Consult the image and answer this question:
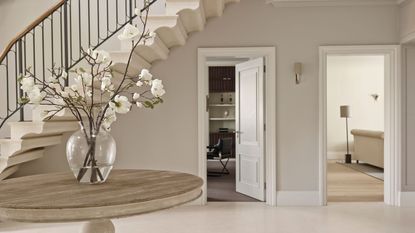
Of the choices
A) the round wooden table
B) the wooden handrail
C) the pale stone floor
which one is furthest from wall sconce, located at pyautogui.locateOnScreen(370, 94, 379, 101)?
the round wooden table

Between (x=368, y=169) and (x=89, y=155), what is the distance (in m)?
7.57

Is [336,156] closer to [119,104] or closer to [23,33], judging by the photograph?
[23,33]

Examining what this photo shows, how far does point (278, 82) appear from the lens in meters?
5.16

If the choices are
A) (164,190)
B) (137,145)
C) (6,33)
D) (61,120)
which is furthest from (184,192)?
(6,33)

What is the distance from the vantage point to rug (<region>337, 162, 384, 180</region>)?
7484 millimetres

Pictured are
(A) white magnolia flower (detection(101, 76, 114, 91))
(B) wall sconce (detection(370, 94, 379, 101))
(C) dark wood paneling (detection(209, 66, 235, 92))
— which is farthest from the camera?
(C) dark wood paneling (detection(209, 66, 235, 92))

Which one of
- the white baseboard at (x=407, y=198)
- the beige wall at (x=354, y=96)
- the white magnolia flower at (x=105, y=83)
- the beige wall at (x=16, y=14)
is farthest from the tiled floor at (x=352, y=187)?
the beige wall at (x=16, y=14)

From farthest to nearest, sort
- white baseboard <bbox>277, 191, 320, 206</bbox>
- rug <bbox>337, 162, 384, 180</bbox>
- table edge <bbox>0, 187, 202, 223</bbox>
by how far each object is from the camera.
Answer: rug <bbox>337, 162, 384, 180</bbox> < white baseboard <bbox>277, 191, 320, 206</bbox> < table edge <bbox>0, 187, 202, 223</bbox>

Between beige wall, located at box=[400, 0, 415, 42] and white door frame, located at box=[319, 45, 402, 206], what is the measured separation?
24 centimetres

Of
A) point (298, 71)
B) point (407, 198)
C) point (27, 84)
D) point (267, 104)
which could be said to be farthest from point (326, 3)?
point (27, 84)

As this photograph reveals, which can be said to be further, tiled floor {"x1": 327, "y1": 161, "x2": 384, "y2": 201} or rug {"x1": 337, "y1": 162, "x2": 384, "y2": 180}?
rug {"x1": 337, "y1": 162, "x2": 384, "y2": 180}

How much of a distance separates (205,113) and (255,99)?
84cm

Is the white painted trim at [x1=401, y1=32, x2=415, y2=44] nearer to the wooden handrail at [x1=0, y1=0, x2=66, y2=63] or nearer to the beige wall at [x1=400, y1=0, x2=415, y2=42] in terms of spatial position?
the beige wall at [x1=400, y1=0, x2=415, y2=42]

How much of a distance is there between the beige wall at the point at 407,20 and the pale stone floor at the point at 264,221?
2252 mm
